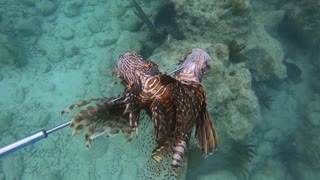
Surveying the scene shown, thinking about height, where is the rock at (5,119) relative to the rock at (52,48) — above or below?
below

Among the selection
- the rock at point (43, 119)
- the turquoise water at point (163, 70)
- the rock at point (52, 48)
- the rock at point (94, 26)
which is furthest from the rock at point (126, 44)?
the rock at point (43, 119)

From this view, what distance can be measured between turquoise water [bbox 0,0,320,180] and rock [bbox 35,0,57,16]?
24 mm

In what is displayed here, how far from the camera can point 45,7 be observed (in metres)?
7.11

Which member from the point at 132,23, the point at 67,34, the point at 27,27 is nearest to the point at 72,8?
the point at 67,34

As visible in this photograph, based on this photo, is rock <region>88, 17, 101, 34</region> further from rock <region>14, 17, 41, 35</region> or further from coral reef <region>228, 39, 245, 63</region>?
coral reef <region>228, 39, 245, 63</region>

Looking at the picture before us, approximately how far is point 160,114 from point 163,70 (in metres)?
2.89

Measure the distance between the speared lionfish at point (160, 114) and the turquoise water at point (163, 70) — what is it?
7.47 feet

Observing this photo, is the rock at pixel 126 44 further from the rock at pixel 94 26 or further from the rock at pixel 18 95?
the rock at pixel 18 95

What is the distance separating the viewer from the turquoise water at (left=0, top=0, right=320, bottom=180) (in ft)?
17.7

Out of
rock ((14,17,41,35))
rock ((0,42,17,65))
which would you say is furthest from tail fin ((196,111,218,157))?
rock ((14,17,41,35))

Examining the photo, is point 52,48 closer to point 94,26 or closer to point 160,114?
point 94,26

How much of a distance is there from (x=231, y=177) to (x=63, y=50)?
4641 millimetres

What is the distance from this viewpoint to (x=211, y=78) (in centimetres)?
504

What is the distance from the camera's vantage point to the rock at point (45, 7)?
7.12 m
